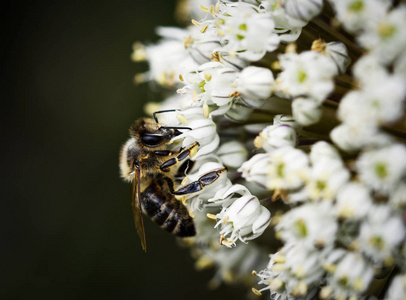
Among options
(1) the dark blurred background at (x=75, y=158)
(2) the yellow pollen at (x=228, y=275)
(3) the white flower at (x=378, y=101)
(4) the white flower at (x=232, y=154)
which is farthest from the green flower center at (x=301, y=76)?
(1) the dark blurred background at (x=75, y=158)

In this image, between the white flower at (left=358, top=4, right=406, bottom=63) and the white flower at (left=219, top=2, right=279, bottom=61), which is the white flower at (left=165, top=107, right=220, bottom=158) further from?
the white flower at (left=358, top=4, right=406, bottom=63)

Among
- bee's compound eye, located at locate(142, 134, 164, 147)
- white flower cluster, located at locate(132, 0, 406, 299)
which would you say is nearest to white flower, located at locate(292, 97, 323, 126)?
white flower cluster, located at locate(132, 0, 406, 299)

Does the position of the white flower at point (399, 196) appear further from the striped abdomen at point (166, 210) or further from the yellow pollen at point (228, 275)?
the yellow pollen at point (228, 275)

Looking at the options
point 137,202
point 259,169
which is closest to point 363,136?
point 259,169

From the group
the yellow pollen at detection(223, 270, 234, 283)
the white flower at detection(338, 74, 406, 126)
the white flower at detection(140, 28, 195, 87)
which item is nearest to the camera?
the white flower at detection(338, 74, 406, 126)

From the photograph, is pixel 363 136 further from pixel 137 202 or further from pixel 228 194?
pixel 137 202

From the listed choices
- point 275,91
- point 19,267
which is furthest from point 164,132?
point 19,267
